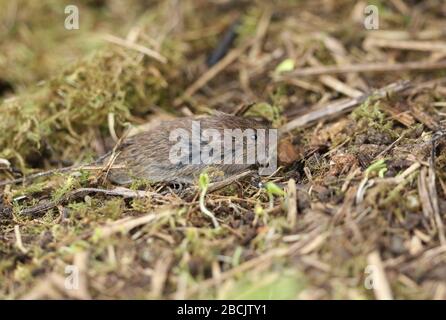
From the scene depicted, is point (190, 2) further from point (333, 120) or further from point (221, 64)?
point (333, 120)

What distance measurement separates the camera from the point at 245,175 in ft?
11.5

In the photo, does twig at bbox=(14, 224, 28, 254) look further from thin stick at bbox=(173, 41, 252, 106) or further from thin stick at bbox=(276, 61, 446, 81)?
thin stick at bbox=(276, 61, 446, 81)

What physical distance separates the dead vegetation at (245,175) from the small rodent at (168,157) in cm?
13

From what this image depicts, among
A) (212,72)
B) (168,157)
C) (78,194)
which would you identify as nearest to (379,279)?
(168,157)

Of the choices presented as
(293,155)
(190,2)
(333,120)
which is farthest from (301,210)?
(190,2)

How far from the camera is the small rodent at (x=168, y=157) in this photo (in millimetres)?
3748

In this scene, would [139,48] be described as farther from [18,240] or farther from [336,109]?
[18,240]

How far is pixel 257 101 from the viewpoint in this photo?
15.5 ft

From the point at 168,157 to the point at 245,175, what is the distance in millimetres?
567

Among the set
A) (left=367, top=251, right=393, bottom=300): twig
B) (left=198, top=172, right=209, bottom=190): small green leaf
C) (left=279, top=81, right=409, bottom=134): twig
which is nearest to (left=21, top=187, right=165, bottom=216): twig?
(left=198, top=172, right=209, bottom=190): small green leaf

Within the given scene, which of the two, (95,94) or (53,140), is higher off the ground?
(95,94)

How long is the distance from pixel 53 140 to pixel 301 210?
7.24ft

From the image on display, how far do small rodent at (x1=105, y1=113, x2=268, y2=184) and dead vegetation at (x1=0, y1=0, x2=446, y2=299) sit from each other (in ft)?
0.41

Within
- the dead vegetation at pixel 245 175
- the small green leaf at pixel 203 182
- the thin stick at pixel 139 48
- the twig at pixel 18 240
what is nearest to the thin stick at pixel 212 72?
the dead vegetation at pixel 245 175
